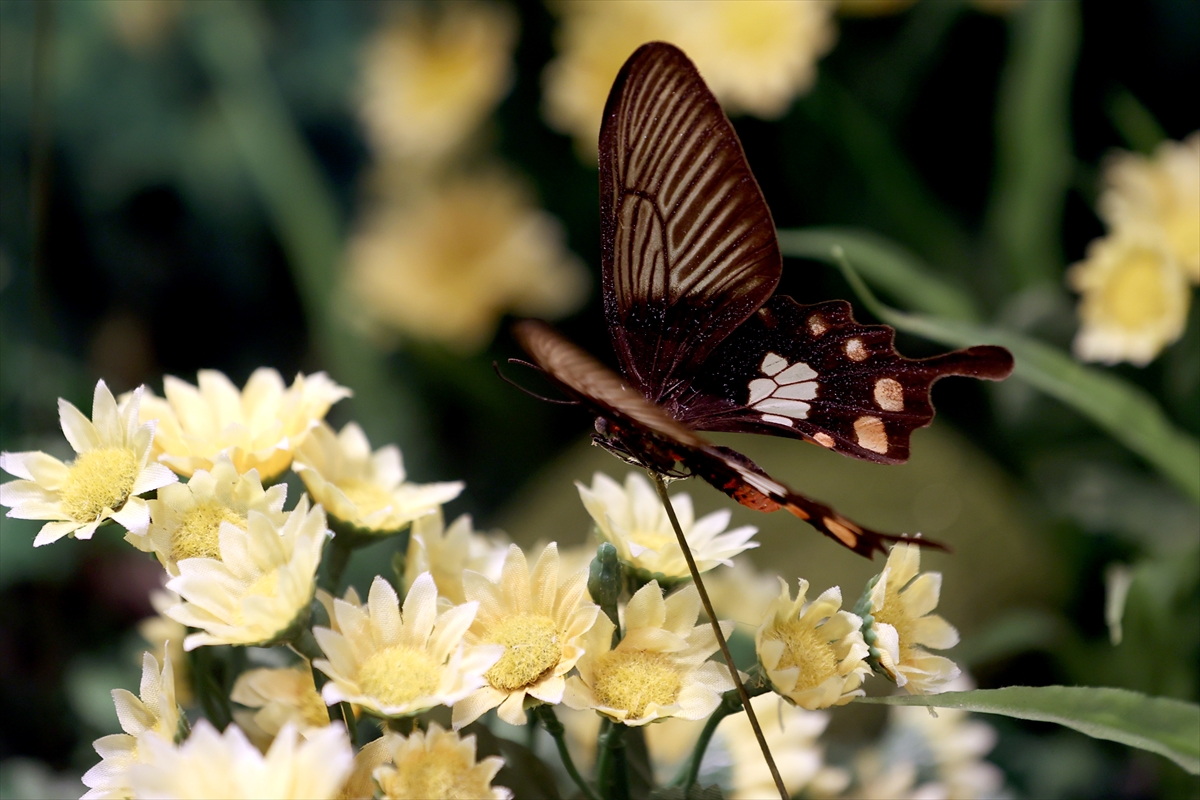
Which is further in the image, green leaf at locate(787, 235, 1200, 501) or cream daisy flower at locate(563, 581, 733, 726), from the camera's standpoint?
green leaf at locate(787, 235, 1200, 501)

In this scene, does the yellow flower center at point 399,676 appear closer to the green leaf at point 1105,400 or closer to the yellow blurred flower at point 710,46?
the green leaf at point 1105,400

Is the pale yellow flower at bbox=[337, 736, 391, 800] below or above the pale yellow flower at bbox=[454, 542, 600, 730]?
below

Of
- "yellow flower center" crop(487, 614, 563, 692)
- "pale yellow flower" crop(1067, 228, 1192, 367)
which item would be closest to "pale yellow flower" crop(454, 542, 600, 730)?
"yellow flower center" crop(487, 614, 563, 692)

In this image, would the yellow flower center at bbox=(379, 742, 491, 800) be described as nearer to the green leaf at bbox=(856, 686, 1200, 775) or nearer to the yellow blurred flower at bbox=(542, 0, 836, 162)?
the green leaf at bbox=(856, 686, 1200, 775)

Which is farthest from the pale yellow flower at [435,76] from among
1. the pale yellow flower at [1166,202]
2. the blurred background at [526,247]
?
the pale yellow flower at [1166,202]

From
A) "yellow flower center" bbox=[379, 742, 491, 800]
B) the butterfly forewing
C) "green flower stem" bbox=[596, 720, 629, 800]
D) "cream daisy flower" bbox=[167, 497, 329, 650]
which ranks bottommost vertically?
"green flower stem" bbox=[596, 720, 629, 800]

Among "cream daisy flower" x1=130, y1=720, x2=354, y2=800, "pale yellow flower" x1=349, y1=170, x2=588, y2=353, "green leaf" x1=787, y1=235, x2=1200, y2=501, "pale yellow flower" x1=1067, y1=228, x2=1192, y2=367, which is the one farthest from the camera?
"pale yellow flower" x1=349, y1=170, x2=588, y2=353

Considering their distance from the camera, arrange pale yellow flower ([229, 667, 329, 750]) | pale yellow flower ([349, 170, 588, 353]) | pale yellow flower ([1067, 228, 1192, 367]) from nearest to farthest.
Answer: pale yellow flower ([229, 667, 329, 750]) → pale yellow flower ([1067, 228, 1192, 367]) → pale yellow flower ([349, 170, 588, 353])
